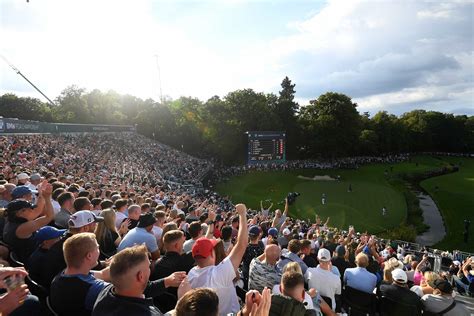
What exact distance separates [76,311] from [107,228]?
8.69 ft

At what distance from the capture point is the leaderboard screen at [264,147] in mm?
27531

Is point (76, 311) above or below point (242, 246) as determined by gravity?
below

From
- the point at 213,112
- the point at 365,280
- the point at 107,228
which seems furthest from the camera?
the point at 213,112

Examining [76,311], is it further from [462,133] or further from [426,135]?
[462,133]

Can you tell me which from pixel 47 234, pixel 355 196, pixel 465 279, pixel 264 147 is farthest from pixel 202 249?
pixel 355 196

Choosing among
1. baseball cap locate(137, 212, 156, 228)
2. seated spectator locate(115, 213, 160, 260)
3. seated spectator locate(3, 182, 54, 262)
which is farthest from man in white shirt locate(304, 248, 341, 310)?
seated spectator locate(3, 182, 54, 262)

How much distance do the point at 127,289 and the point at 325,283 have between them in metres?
3.73

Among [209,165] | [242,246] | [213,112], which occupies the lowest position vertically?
[209,165]

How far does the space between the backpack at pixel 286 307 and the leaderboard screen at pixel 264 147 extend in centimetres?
2388

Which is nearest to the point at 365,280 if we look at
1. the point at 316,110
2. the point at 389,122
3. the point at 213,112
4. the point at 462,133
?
the point at 213,112

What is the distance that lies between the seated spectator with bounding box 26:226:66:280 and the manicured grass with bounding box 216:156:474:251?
27.1m

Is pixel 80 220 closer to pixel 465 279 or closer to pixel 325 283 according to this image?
pixel 325 283

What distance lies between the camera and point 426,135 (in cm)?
9550

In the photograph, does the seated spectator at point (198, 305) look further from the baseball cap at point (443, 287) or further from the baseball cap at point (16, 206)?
the baseball cap at point (443, 287)
